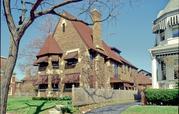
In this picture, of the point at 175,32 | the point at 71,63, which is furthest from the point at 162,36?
the point at 71,63

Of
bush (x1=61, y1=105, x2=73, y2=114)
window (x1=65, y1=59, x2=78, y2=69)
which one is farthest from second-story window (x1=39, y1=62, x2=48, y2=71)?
bush (x1=61, y1=105, x2=73, y2=114)

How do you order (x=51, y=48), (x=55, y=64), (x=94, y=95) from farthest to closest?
1. (x=51, y=48)
2. (x=55, y=64)
3. (x=94, y=95)

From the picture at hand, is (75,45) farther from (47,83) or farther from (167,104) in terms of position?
(167,104)

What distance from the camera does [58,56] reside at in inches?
1702

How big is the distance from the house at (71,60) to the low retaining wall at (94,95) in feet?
11.7

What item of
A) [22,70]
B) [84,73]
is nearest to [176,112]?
[84,73]

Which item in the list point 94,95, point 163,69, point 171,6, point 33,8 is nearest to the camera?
point 33,8

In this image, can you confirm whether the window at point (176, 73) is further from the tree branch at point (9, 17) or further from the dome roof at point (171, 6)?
the tree branch at point (9, 17)

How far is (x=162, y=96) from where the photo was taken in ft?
76.8

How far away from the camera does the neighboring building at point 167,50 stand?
1117 inches

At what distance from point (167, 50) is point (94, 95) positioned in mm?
9386

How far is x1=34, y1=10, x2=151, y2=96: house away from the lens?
4094cm

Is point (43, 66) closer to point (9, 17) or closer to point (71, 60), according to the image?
point (71, 60)

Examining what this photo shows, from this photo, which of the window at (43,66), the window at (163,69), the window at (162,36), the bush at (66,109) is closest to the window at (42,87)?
the window at (43,66)
